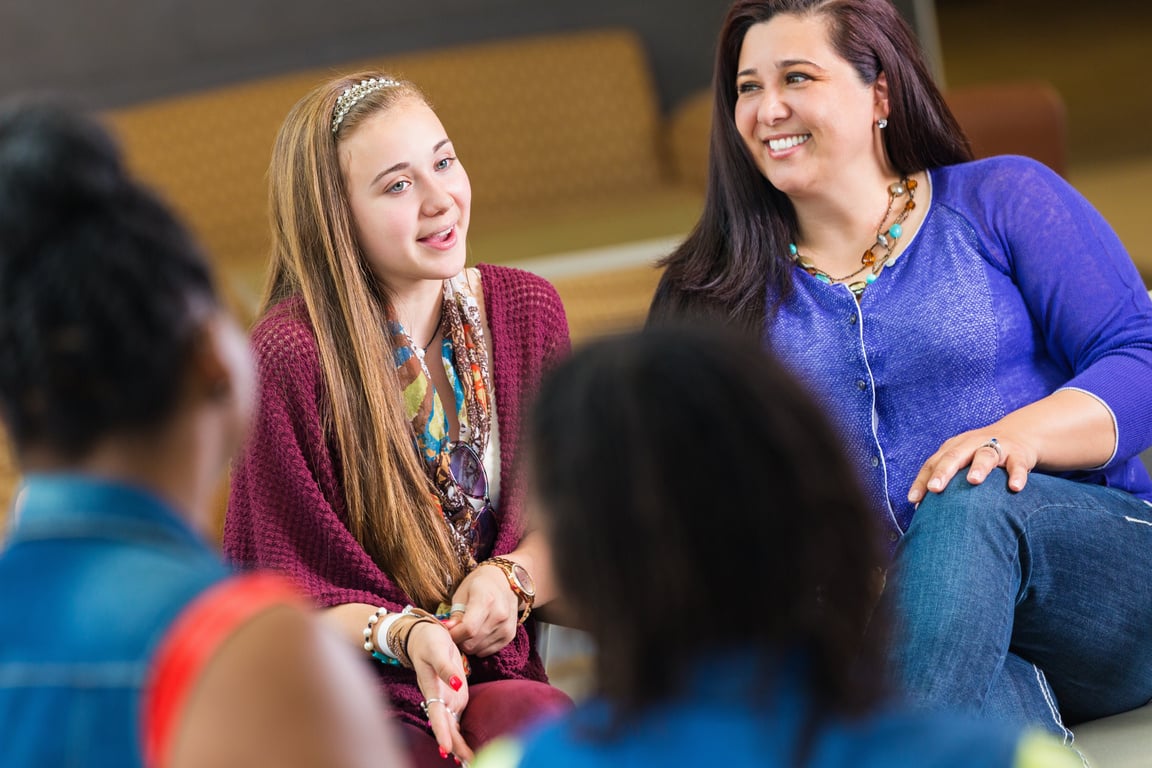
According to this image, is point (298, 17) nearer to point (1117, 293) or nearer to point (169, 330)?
point (1117, 293)

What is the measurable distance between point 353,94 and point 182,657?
3.94 ft

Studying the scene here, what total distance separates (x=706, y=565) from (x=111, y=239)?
0.39 meters

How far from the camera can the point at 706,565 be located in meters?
0.81

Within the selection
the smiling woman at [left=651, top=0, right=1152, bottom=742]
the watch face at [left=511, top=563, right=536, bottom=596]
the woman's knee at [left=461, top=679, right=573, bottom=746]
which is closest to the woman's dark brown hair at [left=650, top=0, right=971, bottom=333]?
the smiling woman at [left=651, top=0, right=1152, bottom=742]

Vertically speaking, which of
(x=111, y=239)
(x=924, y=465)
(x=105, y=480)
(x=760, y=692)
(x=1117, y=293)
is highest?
(x=111, y=239)

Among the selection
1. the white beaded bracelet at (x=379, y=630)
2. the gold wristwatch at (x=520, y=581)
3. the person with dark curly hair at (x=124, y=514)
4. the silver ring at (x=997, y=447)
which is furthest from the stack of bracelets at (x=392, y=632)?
the person with dark curly hair at (x=124, y=514)

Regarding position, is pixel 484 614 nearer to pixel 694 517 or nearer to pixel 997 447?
pixel 997 447

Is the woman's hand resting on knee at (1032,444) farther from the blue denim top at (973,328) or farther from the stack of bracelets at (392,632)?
the stack of bracelets at (392,632)

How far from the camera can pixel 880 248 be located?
6.57 ft

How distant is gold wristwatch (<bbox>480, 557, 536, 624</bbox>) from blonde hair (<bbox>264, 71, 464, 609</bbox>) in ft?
0.21

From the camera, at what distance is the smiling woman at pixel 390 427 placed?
174cm

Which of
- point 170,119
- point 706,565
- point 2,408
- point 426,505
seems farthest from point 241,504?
point 170,119

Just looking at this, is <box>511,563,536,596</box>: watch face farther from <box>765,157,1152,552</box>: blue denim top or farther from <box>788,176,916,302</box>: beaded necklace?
<box>788,176,916,302</box>: beaded necklace

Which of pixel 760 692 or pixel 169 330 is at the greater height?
pixel 169 330
